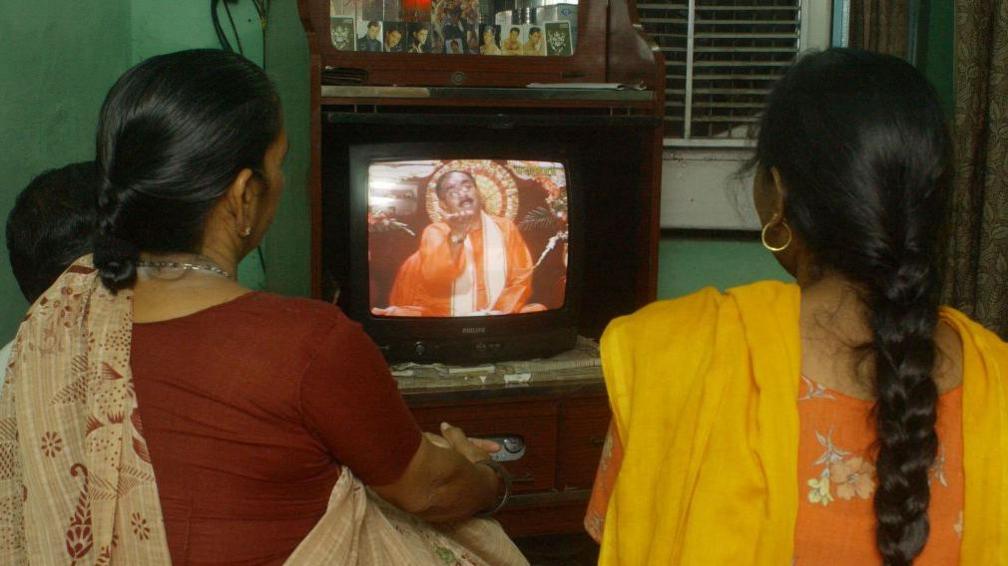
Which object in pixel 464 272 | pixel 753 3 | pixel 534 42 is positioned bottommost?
pixel 464 272

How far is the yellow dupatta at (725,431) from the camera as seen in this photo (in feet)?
3.40

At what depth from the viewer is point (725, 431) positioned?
107cm

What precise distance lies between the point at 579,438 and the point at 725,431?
1.24 metres

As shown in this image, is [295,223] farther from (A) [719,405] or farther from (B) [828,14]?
(A) [719,405]

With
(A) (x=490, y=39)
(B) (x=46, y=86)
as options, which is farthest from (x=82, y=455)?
(A) (x=490, y=39)

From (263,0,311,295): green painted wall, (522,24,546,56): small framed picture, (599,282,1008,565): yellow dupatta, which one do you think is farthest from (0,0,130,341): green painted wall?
(599,282,1008,565): yellow dupatta

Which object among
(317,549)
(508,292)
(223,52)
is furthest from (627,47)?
(317,549)

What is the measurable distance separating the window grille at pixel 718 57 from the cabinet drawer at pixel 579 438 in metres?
0.86

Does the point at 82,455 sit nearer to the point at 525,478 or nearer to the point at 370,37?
the point at 525,478

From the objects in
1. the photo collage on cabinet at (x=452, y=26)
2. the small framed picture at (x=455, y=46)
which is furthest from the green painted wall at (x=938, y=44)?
the small framed picture at (x=455, y=46)

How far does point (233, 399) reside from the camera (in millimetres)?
1119

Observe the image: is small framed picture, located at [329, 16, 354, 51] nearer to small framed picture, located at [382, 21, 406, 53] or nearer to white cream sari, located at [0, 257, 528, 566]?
small framed picture, located at [382, 21, 406, 53]

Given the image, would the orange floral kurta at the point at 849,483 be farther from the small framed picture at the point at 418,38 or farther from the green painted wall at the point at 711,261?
the green painted wall at the point at 711,261

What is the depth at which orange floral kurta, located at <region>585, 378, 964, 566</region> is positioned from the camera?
104 cm
